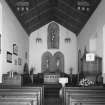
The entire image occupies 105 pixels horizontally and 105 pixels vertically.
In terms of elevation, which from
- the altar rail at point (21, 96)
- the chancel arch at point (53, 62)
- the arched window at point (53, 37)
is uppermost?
the arched window at point (53, 37)

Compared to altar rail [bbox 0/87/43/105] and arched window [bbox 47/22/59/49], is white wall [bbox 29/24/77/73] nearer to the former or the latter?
arched window [bbox 47/22/59/49]

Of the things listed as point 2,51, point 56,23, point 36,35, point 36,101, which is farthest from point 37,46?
point 36,101

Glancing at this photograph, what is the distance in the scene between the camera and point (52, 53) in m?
16.1

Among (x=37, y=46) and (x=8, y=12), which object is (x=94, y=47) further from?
(x=37, y=46)

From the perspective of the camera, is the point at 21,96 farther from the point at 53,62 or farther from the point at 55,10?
the point at 53,62

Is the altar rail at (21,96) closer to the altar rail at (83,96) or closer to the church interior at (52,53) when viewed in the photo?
the church interior at (52,53)

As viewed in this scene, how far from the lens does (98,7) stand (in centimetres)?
931

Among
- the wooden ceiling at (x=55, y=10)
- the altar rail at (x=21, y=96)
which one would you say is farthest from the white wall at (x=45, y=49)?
the altar rail at (x=21, y=96)

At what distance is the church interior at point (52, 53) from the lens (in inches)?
196

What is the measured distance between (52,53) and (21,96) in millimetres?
11246

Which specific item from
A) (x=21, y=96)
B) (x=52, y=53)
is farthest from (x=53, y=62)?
(x=21, y=96)

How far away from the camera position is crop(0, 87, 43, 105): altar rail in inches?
190

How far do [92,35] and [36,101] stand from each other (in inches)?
264

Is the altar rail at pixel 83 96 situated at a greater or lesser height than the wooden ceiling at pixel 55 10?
lesser
